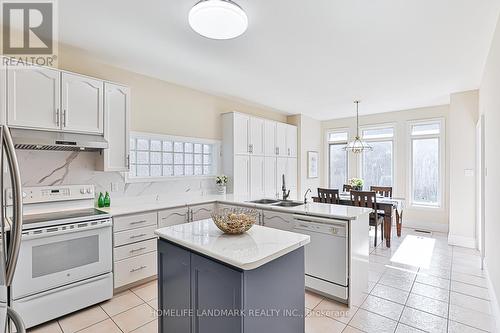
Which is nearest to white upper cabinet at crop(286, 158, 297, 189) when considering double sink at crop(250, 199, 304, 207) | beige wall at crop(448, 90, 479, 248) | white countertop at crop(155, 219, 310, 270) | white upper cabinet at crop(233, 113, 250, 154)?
white upper cabinet at crop(233, 113, 250, 154)

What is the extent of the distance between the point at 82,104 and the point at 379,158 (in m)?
6.05

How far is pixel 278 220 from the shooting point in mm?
2998

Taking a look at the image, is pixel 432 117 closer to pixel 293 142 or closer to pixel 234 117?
pixel 293 142

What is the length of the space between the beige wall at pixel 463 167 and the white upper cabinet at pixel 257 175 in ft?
10.9

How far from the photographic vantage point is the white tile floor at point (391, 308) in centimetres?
220

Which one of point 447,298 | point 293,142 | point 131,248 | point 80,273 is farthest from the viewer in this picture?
point 293,142

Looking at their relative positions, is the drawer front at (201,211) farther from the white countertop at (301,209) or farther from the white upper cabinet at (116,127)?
the white upper cabinet at (116,127)

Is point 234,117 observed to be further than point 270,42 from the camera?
Yes

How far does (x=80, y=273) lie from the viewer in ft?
7.95

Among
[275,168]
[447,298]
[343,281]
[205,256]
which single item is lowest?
[447,298]

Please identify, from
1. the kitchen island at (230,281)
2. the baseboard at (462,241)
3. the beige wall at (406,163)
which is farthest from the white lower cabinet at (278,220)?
the beige wall at (406,163)

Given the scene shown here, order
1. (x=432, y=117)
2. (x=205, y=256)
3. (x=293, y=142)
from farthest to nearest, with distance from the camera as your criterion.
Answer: (x=293, y=142)
(x=432, y=117)
(x=205, y=256)

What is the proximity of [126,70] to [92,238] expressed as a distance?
2.20 metres

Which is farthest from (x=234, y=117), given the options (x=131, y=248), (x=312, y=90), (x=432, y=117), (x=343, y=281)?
(x=432, y=117)
